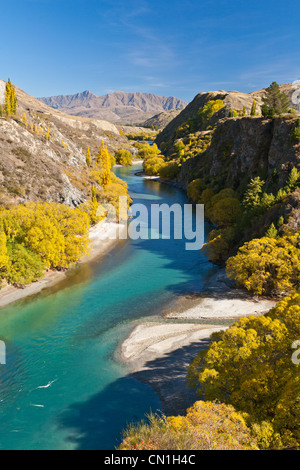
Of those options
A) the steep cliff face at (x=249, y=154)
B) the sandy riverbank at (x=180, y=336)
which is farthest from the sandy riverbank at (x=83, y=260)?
the steep cliff face at (x=249, y=154)

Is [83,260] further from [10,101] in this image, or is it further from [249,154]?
[10,101]

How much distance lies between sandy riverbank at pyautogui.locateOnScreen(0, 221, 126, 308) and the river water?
66.1 inches

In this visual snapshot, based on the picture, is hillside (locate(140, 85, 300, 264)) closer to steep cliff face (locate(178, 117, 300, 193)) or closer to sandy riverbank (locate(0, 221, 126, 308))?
steep cliff face (locate(178, 117, 300, 193))

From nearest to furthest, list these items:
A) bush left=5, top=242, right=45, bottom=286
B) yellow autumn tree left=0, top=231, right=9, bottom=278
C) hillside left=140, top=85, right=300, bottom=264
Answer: yellow autumn tree left=0, top=231, right=9, bottom=278 < bush left=5, top=242, right=45, bottom=286 < hillside left=140, top=85, right=300, bottom=264

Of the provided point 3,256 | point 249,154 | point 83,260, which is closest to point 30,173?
point 83,260

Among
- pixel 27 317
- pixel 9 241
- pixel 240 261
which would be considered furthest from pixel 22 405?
pixel 240 261

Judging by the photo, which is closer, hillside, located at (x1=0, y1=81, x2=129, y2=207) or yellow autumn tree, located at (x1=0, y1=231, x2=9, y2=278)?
yellow autumn tree, located at (x1=0, y1=231, x2=9, y2=278)

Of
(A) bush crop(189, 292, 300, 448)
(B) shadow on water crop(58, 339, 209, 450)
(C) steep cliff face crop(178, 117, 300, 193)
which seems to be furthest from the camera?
(C) steep cliff face crop(178, 117, 300, 193)

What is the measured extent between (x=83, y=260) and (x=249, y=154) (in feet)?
171

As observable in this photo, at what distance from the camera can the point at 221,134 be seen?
110m

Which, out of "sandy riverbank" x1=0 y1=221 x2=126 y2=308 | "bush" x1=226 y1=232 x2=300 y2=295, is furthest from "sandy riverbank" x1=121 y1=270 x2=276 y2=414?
"sandy riverbank" x1=0 y1=221 x2=126 y2=308

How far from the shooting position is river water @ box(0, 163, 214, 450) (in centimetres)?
2477

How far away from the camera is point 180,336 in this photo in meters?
36.0

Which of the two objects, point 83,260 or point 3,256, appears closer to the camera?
point 3,256
